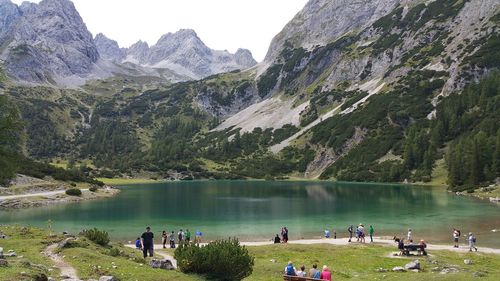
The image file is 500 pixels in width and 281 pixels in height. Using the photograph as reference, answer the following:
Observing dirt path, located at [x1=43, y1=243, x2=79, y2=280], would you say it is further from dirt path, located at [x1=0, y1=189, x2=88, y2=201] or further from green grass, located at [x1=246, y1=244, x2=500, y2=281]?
dirt path, located at [x1=0, y1=189, x2=88, y2=201]

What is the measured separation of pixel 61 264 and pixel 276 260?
64.8 ft

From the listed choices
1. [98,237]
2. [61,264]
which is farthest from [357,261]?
[61,264]

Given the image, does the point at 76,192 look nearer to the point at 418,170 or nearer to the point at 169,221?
the point at 169,221

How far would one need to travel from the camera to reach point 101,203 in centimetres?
11100

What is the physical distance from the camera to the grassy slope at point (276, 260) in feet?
81.6

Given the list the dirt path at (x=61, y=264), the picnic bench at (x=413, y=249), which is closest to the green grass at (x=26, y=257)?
the dirt path at (x=61, y=264)

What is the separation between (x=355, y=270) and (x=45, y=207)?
274ft

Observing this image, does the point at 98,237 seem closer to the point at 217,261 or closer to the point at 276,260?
the point at 276,260

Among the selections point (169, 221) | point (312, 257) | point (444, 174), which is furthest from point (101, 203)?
point (444, 174)

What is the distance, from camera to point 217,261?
24.9 metres

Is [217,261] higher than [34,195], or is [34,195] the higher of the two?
[34,195]

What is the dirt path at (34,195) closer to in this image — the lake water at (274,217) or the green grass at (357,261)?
the lake water at (274,217)

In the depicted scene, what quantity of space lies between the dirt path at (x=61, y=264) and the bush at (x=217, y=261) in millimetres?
5902

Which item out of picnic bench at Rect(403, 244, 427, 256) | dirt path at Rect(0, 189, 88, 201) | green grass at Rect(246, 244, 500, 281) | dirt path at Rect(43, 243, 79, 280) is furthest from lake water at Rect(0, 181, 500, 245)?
dirt path at Rect(43, 243, 79, 280)
